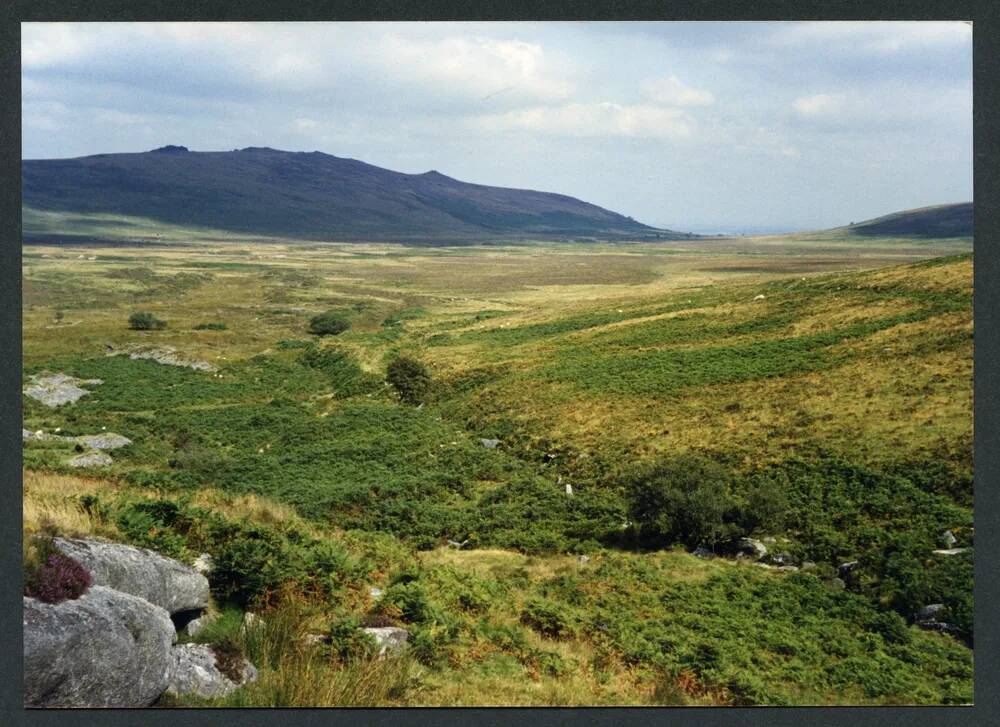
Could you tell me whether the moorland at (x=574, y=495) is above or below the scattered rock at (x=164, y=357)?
below

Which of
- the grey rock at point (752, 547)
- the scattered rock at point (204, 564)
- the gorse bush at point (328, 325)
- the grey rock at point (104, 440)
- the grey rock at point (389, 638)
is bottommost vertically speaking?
the grey rock at point (752, 547)

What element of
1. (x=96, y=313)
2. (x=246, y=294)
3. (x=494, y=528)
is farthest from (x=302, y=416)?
(x=246, y=294)

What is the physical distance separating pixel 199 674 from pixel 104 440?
11.9 meters

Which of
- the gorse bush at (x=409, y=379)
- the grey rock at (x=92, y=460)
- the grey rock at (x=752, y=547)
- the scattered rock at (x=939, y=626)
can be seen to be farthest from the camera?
the gorse bush at (x=409, y=379)

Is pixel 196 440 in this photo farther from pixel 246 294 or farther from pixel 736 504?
pixel 246 294

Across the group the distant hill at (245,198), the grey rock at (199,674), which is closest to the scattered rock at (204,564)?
the grey rock at (199,674)

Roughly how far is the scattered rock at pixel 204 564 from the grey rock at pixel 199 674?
0.81m

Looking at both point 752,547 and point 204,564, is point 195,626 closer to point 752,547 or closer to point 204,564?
point 204,564

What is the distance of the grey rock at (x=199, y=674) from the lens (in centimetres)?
499

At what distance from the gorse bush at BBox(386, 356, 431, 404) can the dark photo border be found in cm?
1325

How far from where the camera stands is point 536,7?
5.72m

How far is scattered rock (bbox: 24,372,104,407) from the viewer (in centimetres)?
1788

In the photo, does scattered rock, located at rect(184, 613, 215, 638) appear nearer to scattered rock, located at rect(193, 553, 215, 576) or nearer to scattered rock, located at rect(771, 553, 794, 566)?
scattered rock, located at rect(193, 553, 215, 576)

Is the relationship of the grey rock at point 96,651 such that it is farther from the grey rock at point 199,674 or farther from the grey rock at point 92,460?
the grey rock at point 92,460
